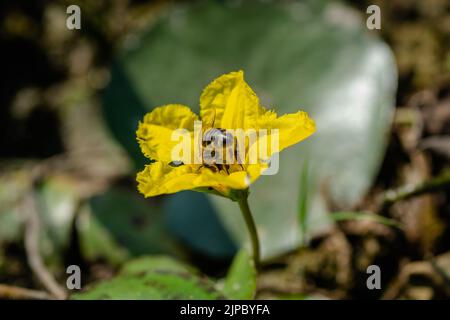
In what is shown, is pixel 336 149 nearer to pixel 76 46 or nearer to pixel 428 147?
pixel 428 147

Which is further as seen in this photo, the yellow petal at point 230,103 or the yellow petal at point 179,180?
the yellow petal at point 230,103

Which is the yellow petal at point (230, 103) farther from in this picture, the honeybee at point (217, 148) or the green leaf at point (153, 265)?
the green leaf at point (153, 265)

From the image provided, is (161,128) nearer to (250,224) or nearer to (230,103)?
(230,103)

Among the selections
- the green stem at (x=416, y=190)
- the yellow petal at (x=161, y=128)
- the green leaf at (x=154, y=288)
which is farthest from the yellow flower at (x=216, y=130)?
the green stem at (x=416, y=190)

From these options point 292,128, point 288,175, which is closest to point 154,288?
point 292,128

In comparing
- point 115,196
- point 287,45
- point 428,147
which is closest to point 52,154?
point 115,196

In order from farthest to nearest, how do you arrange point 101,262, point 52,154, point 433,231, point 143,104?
1. point 52,154
2. point 143,104
3. point 101,262
4. point 433,231
